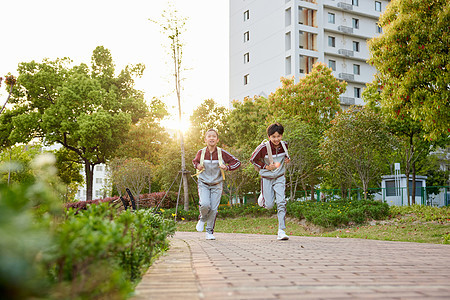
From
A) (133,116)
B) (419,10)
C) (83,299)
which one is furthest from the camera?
(133,116)

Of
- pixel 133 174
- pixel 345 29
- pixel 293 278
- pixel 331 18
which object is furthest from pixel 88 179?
pixel 293 278

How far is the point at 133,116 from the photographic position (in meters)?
37.0

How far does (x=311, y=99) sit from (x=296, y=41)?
20620 mm

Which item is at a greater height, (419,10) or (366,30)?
(366,30)

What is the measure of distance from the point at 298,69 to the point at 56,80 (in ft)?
78.4

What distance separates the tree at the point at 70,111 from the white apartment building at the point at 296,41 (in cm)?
1835

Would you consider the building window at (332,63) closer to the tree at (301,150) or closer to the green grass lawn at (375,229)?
the tree at (301,150)

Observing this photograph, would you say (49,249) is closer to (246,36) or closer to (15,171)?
(15,171)

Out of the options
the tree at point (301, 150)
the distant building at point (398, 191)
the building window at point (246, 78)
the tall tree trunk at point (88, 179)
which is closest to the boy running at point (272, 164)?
the tree at point (301, 150)

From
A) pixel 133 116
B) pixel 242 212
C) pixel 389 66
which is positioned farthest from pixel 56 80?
pixel 389 66

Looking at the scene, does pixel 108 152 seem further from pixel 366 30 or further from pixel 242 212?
pixel 366 30

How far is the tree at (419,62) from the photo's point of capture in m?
12.7

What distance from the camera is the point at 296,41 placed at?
4584 centimetres

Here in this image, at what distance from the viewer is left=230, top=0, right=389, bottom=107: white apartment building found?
46.9m
